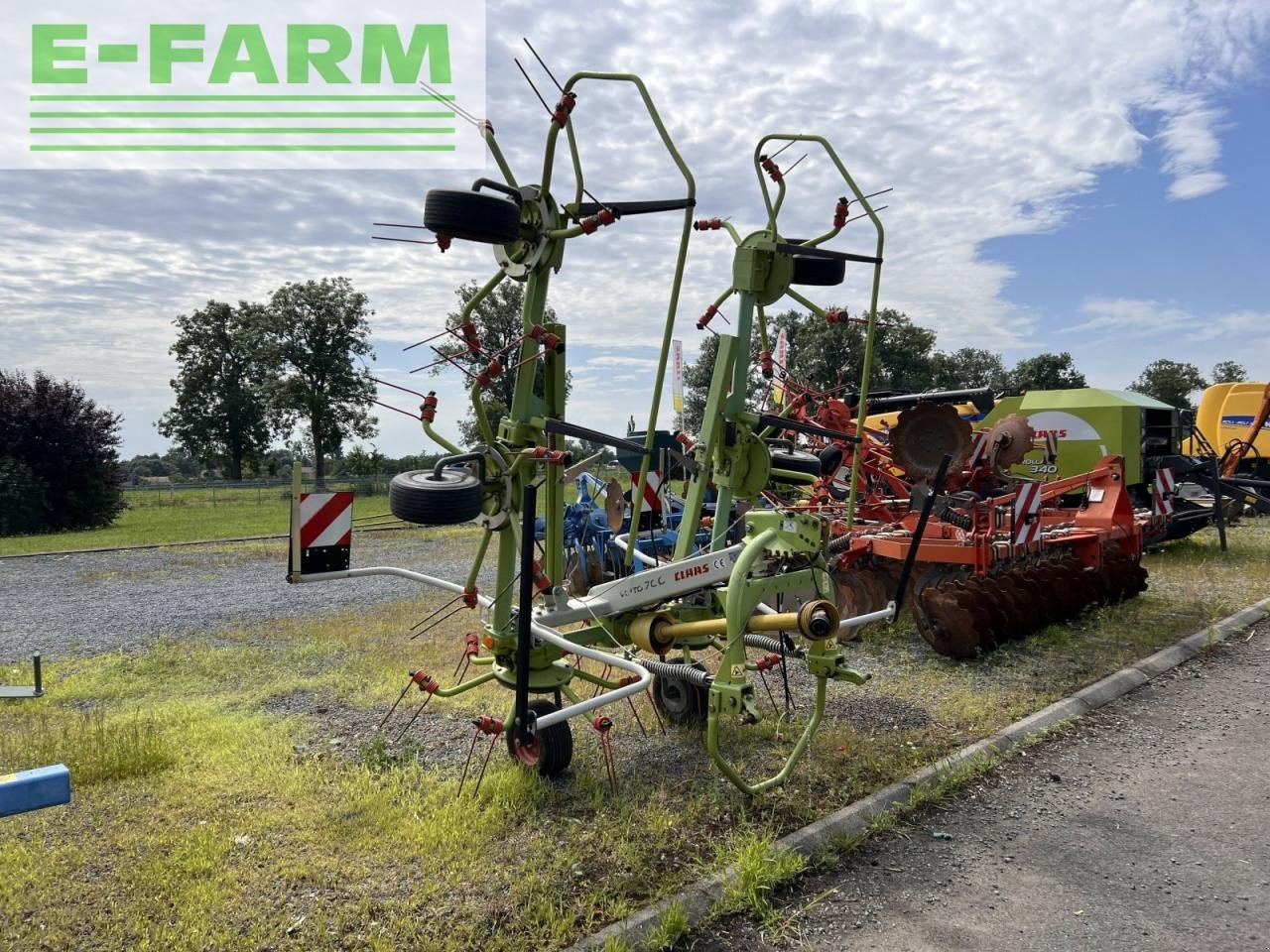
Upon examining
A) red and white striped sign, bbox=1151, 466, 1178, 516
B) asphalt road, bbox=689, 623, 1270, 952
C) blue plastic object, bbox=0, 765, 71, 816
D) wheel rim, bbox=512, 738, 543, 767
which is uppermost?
red and white striped sign, bbox=1151, 466, 1178, 516

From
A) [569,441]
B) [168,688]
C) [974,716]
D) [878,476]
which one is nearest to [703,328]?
[569,441]

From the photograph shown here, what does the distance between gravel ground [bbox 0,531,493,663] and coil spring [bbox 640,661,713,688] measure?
5489 mm

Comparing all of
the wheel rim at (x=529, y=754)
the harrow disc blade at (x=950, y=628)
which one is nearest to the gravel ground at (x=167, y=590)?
the wheel rim at (x=529, y=754)

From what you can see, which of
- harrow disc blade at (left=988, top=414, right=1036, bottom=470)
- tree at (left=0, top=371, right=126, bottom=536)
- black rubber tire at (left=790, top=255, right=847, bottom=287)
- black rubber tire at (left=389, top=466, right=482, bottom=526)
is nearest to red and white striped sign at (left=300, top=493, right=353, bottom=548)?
black rubber tire at (left=389, top=466, right=482, bottom=526)

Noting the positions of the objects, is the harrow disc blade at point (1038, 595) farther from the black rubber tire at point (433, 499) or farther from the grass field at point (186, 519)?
the grass field at point (186, 519)

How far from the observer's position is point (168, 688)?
6.11 metres

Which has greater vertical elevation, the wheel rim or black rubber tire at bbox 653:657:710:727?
the wheel rim

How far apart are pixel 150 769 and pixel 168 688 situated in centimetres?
196

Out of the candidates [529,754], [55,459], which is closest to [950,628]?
[529,754]

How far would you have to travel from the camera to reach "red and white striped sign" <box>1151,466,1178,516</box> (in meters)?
9.84

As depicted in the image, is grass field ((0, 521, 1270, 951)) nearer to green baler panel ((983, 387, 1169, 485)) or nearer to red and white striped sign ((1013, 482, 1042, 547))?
red and white striped sign ((1013, 482, 1042, 547))

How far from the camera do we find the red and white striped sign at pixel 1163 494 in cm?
984

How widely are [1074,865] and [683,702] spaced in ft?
6.92

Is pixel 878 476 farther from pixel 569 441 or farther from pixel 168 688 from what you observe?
pixel 168 688
